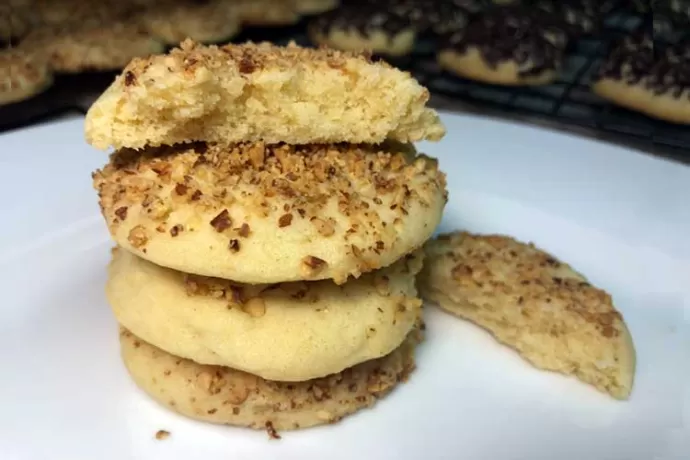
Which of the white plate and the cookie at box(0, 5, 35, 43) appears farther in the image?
the cookie at box(0, 5, 35, 43)

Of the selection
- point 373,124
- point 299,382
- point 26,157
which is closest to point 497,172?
point 373,124

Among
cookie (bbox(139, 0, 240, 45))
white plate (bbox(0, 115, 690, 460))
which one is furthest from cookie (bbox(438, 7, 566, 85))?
white plate (bbox(0, 115, 690, 460))

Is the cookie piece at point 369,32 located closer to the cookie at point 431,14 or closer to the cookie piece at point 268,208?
the cookie at point 431,14

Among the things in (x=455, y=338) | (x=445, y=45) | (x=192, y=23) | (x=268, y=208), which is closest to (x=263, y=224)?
(x=268, y=208)

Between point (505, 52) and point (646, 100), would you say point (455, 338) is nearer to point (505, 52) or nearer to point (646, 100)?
point (646, 100)

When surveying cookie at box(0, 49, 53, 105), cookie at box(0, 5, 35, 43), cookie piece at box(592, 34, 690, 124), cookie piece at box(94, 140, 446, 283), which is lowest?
cookie at box(0, 5, 35, 43)

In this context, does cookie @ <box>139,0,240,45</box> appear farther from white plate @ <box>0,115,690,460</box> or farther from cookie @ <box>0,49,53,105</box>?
white plate @ <box>0,115,690,460</box>

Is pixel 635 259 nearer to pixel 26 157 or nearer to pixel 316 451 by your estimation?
pixel 316 451
